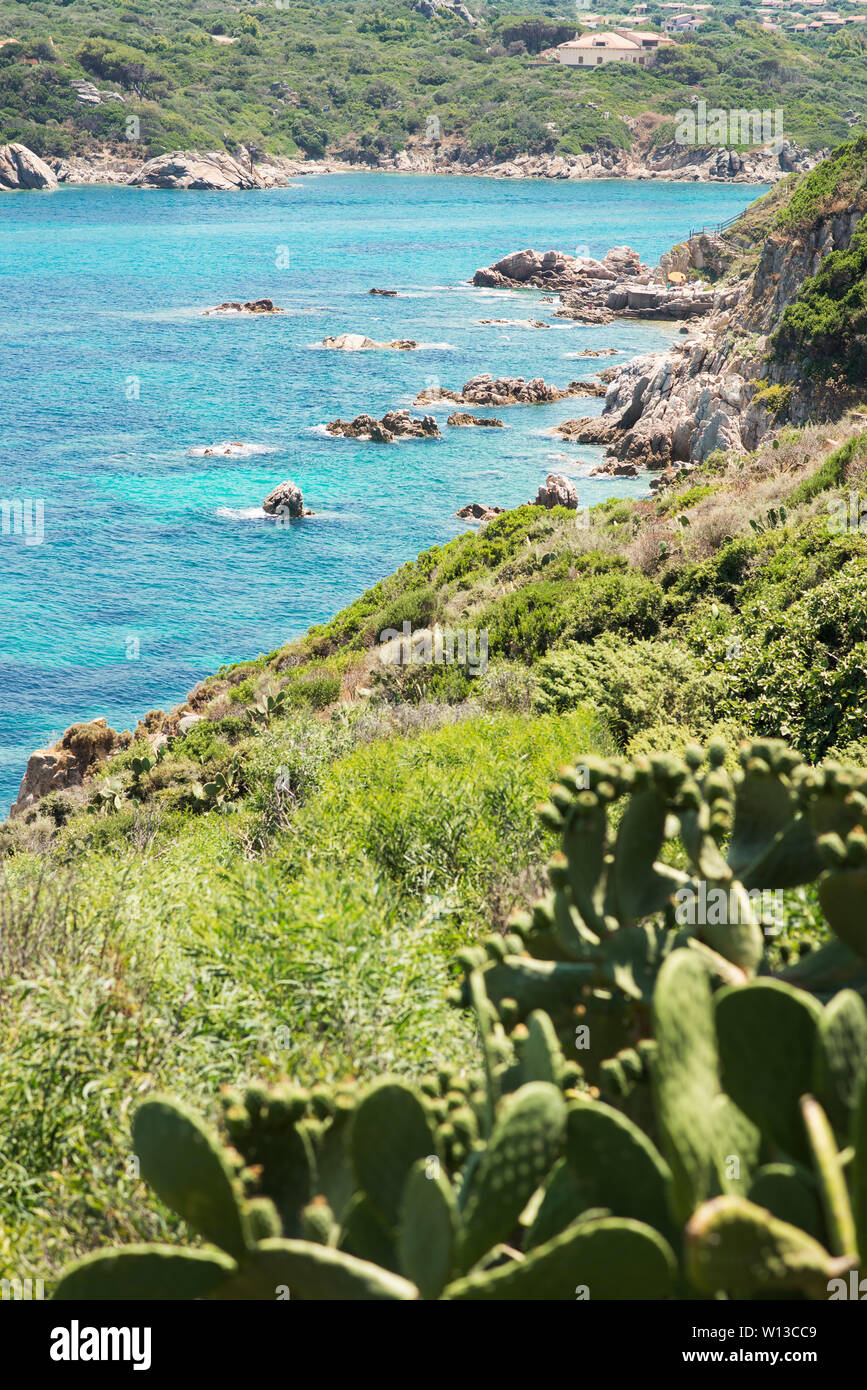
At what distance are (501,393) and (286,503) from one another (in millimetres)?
22849

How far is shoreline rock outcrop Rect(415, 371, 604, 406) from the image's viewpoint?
6450 centimetres

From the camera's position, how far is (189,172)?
150 meters

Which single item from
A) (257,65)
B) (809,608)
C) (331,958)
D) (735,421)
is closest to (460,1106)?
(331,958)

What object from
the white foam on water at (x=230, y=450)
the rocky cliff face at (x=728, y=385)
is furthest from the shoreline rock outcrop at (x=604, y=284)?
the white foam on water at (x=230, y=450)

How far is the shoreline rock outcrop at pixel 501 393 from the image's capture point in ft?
212

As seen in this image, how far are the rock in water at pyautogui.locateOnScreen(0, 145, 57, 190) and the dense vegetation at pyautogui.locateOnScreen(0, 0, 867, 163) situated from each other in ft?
16.0

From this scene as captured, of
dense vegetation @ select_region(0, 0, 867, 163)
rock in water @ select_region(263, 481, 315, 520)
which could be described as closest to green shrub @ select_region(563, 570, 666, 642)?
rock in water @ select_region(263, 481, 315, 520)

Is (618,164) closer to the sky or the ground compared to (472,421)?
closer to the sky

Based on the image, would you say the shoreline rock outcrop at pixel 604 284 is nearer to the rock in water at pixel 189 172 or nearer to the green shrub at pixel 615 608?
the rock in water at pixel 189 172

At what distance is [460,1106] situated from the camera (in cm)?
388

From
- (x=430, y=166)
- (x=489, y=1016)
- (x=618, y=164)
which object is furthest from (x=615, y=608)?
(x=618, y=164)

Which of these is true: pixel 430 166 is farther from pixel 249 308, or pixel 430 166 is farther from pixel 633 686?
pixel 633 686
